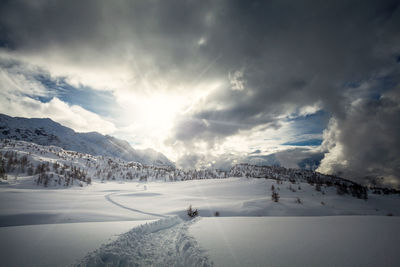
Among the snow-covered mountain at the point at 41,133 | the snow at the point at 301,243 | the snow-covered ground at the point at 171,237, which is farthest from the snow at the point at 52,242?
the snow-covered mountain at the point at 41,133

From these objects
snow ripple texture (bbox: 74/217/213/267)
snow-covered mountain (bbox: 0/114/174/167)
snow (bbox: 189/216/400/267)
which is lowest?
snow ripple texture (bbox: 74/217/213/267)

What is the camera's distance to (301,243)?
11.5 ft

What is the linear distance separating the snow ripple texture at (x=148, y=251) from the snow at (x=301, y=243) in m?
0.31

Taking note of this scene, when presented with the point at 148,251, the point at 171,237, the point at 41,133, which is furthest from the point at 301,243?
the point at 41,133

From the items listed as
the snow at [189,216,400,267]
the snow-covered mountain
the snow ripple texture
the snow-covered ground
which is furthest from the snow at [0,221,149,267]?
the snow-covered mountain

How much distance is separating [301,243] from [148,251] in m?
3.62

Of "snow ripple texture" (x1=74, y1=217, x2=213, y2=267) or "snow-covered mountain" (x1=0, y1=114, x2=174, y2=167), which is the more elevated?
"snow-covered mountain" (x1=0, y1=114, x2=174, y2=167)

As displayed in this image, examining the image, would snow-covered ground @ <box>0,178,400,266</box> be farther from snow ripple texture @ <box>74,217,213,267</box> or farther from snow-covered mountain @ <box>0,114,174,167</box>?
snow-covered mountain @ <box>0,114,174,167</box>

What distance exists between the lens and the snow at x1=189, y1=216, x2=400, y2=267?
2805 mm

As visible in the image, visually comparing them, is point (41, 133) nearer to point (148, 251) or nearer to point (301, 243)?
point (148, 251)

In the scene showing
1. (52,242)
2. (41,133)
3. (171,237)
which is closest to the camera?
(52,242)

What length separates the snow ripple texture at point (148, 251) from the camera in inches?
117

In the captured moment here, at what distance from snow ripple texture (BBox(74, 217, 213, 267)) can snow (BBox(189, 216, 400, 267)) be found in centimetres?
31

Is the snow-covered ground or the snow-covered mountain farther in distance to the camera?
the snow-covered mountain
